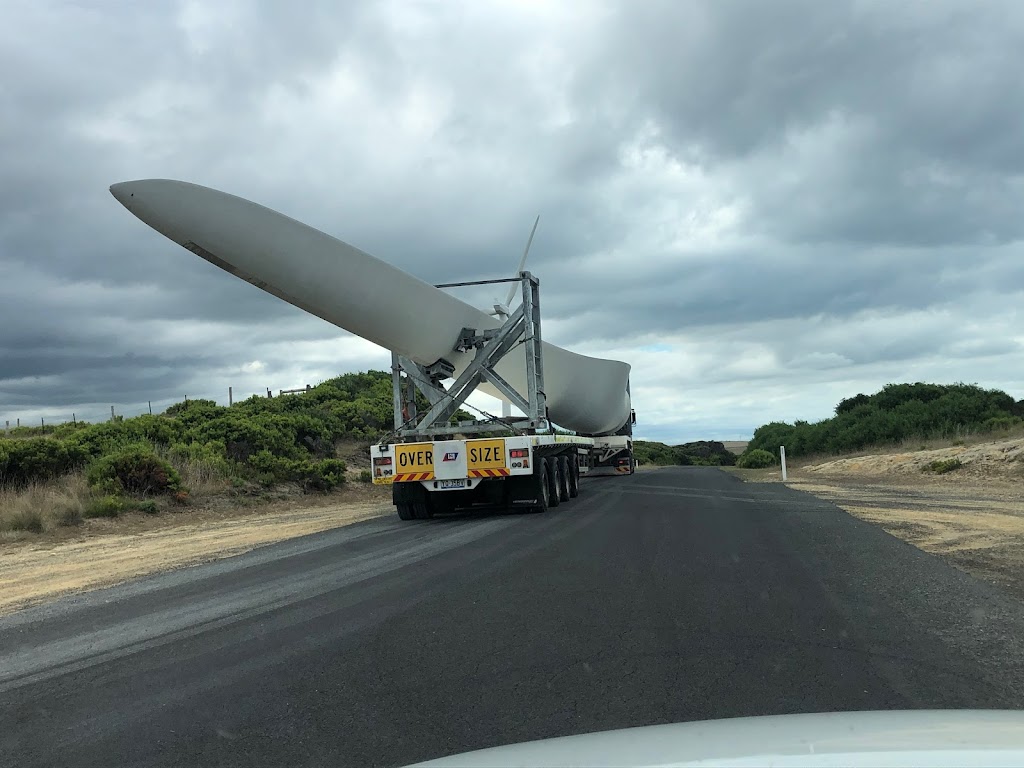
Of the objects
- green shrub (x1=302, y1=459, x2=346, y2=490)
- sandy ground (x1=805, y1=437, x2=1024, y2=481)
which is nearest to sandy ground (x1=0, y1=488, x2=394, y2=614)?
green shrub (x1=302, y1=459, x2=346, y2=490)

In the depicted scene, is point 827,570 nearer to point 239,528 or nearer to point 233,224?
point 233,224

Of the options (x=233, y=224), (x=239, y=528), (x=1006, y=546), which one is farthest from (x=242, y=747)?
(x=239, y=528)

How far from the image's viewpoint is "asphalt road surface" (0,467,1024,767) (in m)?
4.35

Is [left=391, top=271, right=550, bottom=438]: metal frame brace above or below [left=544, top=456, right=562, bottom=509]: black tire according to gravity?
above

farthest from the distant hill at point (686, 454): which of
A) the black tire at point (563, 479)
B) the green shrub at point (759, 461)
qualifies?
the black tire at point (563, 479)

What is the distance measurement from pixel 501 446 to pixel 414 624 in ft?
28.4

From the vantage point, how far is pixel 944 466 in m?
23.6

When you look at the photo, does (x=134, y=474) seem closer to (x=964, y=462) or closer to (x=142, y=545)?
(x=142, y=545)

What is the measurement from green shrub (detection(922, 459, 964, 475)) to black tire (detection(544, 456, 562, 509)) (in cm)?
1241

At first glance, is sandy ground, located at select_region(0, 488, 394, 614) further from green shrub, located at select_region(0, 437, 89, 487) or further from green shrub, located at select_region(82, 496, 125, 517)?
green shrub, located at select_region(0, 437, 89, 487)

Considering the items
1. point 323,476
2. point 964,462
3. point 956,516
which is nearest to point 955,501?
point 956,516

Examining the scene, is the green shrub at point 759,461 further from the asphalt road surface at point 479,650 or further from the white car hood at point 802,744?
the white car hood at point 802,744

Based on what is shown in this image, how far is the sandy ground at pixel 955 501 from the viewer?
921 cm

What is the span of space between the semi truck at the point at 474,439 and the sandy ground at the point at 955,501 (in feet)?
18.1
